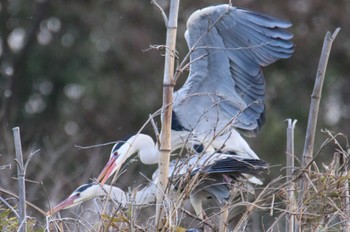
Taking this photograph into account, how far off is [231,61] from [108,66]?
727 cm

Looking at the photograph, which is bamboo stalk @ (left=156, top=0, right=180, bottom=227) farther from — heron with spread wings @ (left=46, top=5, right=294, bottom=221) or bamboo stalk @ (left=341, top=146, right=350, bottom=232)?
heron with spread wings @ (left=46, top=5, right=294, bottom=221)

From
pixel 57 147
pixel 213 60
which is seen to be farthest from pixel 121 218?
pixel 57 147

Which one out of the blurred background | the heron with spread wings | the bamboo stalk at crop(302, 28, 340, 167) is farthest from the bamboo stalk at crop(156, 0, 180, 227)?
the blurred background

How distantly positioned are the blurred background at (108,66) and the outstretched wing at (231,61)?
21.6 ft

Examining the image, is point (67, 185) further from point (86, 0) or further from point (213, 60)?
point (86, 0)

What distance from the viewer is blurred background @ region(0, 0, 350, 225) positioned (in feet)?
43.4

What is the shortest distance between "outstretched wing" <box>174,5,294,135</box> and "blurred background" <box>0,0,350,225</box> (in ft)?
21.6

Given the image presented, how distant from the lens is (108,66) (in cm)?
1355

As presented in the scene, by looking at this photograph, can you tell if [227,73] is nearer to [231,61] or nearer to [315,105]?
[231,61]

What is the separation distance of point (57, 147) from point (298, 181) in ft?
25.3

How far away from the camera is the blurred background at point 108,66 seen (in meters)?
13.2

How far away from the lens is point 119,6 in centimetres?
1368

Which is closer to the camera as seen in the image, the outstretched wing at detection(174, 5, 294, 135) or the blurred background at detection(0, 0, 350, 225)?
the outstretched wing at detection(174, 5, 294, 135)

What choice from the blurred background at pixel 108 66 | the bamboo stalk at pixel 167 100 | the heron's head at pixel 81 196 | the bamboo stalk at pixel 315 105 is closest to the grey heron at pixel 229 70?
the heron's head at pixel 81 196
